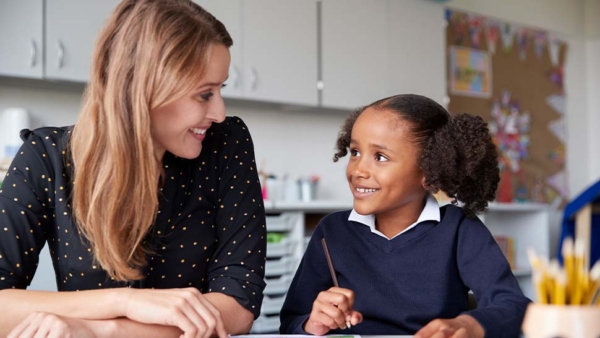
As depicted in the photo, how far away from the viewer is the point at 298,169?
3773 mm

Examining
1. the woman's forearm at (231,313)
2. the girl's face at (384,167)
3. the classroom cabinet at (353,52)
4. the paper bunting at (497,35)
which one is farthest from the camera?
the paper bunting at (497,35)

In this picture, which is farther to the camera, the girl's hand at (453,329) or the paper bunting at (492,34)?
the paper bunting at (492,34)

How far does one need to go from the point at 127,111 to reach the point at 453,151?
0.61 m

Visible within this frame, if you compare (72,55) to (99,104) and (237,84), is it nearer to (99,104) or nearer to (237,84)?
(237,84)

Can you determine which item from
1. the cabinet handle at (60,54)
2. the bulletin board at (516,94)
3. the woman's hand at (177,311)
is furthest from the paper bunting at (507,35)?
the woman's hand at (177,311)

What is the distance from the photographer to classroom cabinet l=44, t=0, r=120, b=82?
8.88 feet

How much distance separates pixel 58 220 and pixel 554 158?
182 inches

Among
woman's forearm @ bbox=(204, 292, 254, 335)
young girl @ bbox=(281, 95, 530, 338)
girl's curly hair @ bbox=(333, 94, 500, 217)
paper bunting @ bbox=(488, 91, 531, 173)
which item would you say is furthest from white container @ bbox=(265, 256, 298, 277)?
paper bunting @ bbox=(488, 91, 531, 173)

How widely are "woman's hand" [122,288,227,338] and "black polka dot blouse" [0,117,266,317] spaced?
0.17 meters

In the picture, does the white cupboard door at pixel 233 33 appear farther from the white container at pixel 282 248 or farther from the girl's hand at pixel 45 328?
the girl's hand at pixel 45 328

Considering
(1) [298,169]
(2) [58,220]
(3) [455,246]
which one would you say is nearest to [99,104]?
(2) [58,220]

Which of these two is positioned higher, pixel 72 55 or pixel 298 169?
pixel 72 55

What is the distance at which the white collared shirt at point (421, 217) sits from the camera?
1.34 m

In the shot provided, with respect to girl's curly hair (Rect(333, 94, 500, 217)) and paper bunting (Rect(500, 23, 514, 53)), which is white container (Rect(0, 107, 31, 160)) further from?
paper bunting (Rect(500, 23, 514, 53))
